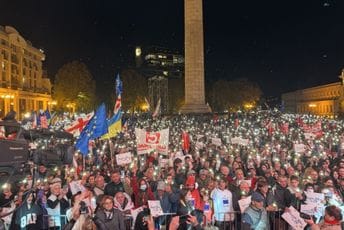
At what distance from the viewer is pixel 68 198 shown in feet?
30.7

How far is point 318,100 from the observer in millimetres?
114312

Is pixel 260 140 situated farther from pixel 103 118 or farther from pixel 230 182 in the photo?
pixel 230 182

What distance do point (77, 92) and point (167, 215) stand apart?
64.2m

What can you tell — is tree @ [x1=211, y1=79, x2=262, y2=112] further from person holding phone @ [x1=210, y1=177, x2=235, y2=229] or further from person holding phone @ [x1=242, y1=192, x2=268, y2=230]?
person holding phone @ [x1=242, y1=192, x2=268, y2=230]

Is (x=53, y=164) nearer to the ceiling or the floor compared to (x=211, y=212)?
nearer to the ceiling

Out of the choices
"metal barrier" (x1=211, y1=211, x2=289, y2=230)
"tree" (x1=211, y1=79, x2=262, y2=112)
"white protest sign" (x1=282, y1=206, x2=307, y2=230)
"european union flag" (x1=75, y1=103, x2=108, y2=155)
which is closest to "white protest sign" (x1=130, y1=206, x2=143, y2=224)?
"metal barrier" (x1=211, y1=211, x2=289, y2=230)

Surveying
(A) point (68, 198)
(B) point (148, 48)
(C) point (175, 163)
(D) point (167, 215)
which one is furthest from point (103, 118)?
(B) point (148, 48)

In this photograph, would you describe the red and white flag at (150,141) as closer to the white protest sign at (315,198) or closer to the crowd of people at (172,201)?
the crowd of people at (172,201)

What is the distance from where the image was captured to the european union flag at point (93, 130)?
12594mm

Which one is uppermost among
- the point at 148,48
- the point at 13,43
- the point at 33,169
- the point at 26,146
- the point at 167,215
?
the point at 148,48

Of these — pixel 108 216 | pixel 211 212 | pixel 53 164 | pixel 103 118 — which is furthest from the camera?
pixel 103 118

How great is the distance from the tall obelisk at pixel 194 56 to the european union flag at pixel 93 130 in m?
27.0

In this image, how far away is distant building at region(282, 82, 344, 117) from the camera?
100438mm

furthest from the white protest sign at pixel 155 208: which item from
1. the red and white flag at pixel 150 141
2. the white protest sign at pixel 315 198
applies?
the red and white flag at pixel 150 141
